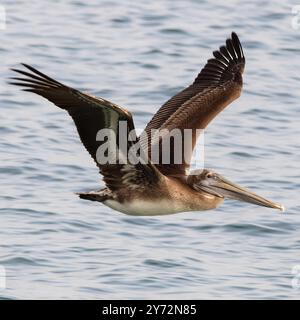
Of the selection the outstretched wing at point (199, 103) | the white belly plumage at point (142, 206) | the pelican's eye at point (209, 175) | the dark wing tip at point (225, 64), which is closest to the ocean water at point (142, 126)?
the white belly plumage at point (142, 206)

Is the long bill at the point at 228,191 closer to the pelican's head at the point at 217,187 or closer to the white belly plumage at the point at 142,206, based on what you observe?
the pelican's head at the point at 217,187

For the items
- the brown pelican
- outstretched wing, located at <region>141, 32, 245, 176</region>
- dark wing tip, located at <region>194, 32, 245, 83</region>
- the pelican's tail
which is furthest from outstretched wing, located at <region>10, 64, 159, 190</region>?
dark wing tip, located at <region>194, 32, 245, 83</region>

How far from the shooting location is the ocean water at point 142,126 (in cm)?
1021

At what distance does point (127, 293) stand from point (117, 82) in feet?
22.2

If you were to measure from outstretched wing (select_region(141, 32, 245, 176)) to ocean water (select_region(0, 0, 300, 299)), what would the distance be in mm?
816

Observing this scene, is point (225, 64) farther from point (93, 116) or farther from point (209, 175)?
point (93, 116)

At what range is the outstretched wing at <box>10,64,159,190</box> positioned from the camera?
342 inches

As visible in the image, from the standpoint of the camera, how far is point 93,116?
8.98 metres

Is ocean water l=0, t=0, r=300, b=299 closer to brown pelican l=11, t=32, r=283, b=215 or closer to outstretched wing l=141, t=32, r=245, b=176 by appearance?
brown pelican l=11, t=32, r=283, b=215

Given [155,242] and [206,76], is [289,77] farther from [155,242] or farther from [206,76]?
[155,242]

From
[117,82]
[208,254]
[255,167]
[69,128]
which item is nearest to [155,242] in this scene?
[208,254]

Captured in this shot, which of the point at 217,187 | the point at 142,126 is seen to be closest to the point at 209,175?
the point at 217,187

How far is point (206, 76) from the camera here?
11.9 meters

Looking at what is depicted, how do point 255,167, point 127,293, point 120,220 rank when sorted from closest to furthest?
point 127,293 → point 120,220 → point 255,167
